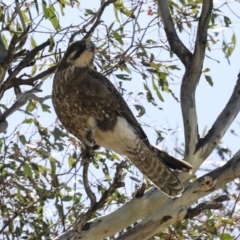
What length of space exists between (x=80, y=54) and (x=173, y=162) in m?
0.71

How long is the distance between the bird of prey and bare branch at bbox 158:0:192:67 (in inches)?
14.8

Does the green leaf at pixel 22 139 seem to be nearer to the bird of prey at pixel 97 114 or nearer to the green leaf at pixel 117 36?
the bird of prey at pixel 97 114

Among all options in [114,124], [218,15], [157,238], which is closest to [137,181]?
[157,238]

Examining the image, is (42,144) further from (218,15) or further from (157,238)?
(218,15)

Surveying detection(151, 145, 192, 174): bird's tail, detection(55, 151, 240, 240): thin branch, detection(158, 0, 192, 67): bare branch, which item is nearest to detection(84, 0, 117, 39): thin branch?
detection(158, 0, 192, 67): bare branch

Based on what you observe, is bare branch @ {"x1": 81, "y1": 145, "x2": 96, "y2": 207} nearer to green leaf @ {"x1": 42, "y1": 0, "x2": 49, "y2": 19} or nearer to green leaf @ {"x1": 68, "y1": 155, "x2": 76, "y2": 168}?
green leaf @ {"x1": 68, "y1": 155, "x2": 76, "y2": 168}

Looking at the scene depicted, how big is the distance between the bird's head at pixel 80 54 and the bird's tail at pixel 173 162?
52 cm

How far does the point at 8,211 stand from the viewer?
524 cm

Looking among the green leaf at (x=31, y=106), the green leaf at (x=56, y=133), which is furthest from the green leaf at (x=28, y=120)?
the green leaf at (x=56, y=133)

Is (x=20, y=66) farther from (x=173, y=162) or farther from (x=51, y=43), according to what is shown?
(x=173, y=162)

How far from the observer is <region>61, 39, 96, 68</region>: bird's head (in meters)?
4.37

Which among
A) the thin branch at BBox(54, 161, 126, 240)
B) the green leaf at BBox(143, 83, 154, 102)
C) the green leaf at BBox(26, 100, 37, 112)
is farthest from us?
the green leaf at BBox(26, 100, 37, 112)

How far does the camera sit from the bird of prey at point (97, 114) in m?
4.25

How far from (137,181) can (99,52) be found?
2.43 ft
